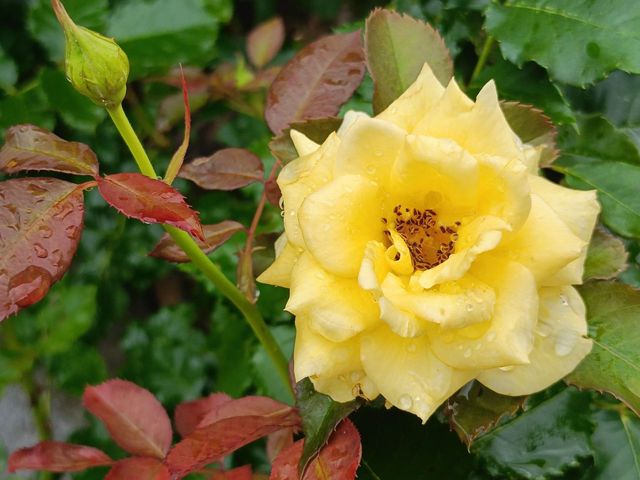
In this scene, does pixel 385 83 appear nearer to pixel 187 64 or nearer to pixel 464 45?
pixel 464 45

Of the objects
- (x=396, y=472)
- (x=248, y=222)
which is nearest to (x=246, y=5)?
(x=248, y=222)

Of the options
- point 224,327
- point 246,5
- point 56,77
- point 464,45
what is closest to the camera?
point 464,45

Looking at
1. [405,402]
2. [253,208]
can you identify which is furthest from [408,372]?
[253,208]

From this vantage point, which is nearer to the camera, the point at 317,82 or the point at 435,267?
the point at 435,267

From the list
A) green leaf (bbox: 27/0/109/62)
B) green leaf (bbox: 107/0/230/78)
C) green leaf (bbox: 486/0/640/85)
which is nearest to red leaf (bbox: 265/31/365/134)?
green leaf (bbox: 486/0/640/85)

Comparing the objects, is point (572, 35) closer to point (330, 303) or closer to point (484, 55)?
point (484, 55)

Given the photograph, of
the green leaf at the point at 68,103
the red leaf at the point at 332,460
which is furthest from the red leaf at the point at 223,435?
the green leaf at the point at 68,103

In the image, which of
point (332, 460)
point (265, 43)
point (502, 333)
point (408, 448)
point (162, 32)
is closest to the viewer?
point (502, 333)
